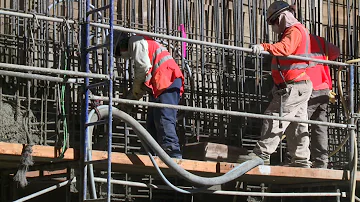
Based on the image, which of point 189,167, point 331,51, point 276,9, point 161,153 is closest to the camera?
point 161,153

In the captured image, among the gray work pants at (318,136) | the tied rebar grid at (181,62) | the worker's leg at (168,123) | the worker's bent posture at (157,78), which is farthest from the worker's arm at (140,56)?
the gray work pants at (318,136)

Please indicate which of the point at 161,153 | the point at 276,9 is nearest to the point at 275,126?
the point at 276,9

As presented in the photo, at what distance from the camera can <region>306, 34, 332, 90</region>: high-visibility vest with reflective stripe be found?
35.7 ft

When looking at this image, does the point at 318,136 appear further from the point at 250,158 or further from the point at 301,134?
the point at 250,158

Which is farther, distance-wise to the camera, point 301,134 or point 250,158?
point 301,134

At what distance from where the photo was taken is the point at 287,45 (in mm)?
10086

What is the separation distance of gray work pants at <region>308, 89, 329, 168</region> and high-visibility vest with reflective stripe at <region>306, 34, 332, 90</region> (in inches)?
3.8

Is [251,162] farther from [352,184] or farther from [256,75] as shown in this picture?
[256,75]

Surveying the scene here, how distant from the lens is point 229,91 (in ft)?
40.7

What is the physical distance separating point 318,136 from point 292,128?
57 cm

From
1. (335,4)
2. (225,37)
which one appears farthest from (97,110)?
(335,4)

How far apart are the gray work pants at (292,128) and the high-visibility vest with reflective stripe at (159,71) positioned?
1.32 m

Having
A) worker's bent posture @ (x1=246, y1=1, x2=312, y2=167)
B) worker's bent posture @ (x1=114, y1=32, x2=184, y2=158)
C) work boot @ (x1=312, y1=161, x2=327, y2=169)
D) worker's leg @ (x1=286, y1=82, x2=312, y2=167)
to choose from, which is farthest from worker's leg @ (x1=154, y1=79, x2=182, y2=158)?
work boot @ (x1=312, y1=161, x2=327, y2=169)

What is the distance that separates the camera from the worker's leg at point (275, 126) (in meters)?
10.2
